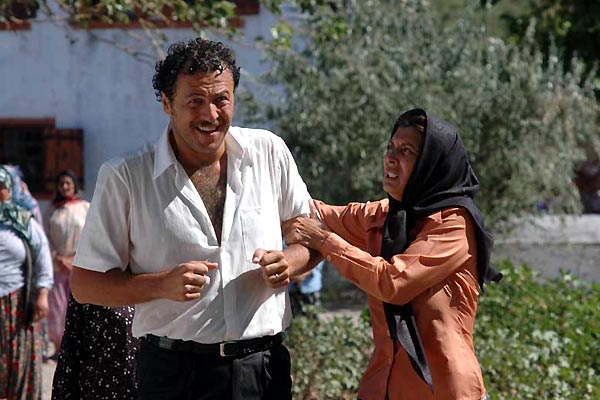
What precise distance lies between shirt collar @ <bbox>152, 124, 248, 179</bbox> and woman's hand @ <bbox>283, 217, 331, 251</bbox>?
1.01ft

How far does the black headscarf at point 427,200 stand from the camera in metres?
3.56

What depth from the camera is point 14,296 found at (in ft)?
22.3

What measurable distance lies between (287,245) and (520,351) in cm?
305

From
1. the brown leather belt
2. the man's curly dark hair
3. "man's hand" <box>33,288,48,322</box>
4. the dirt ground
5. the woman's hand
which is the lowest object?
the dirt ground

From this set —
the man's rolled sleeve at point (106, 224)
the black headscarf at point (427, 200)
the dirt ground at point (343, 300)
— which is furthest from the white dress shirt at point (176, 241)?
the dirt ground at point (343, 300)

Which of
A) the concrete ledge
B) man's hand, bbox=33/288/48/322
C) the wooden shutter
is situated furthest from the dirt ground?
man's hand, bbox=33/288/48/322

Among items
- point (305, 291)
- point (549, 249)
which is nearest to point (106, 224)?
point (305, 291)

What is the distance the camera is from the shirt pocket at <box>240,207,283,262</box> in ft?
11.6

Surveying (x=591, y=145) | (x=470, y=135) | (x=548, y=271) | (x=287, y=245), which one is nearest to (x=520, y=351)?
(x=287, y=245)

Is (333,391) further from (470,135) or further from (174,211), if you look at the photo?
(470,135)

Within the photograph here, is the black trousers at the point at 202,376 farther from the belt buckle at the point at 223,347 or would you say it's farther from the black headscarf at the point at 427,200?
the black headscarf at the point at 427,200

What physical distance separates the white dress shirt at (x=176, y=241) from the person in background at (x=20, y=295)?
11.1 ft

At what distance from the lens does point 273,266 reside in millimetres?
3420

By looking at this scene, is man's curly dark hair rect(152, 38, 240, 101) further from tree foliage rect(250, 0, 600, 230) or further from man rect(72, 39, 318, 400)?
tree foliage rect(250, 0, 600, 230)
